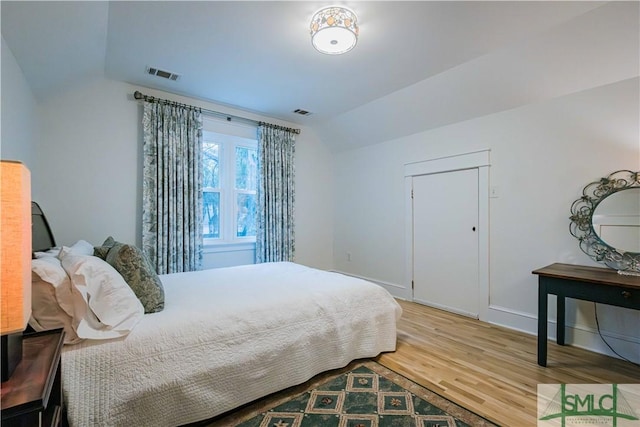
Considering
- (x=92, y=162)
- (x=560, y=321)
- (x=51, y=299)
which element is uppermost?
(x=92, y=162)

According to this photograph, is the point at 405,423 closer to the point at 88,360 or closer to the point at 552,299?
the point at 88,360

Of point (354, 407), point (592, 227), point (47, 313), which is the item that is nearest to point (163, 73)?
point (47, 313)

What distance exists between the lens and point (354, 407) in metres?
1.74

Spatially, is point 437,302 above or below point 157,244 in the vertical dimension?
below

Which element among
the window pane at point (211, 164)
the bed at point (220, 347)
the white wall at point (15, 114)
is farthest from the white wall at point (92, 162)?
the bed at point (220, 347)

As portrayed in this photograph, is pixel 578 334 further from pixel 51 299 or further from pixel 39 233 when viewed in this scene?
pixel 39 233

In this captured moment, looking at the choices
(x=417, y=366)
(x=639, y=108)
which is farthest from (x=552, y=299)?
(x=639, y=108)

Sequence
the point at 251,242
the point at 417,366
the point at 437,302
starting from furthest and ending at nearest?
the point at 251,242 < the point at 437,302 < the point at 417,366

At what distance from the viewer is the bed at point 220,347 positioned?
52.2 inches

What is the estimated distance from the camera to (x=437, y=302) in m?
3.59

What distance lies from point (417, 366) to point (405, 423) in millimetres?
659

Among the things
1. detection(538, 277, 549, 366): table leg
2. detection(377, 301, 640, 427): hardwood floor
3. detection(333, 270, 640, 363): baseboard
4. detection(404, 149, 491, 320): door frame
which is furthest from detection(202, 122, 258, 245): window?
detection(538, 277, 549, 366): table leg

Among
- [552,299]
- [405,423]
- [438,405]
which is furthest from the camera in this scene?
[552,299]

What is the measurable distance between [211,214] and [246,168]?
0.81m
